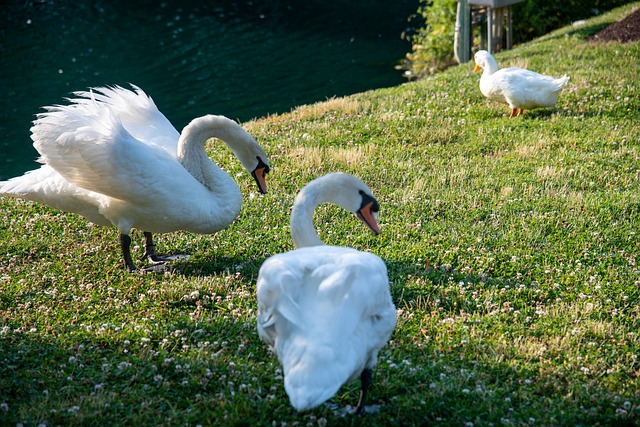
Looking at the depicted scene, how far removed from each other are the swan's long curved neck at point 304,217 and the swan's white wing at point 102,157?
2.01 meters

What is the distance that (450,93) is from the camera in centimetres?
1290

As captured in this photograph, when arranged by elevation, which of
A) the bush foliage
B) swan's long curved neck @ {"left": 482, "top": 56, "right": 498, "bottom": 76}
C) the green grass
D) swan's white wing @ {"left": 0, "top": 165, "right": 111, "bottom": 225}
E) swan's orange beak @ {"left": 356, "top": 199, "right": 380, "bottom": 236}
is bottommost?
the bush foliage

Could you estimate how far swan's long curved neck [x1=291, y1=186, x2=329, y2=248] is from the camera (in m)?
4.90

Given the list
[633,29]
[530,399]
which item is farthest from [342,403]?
[633,29]

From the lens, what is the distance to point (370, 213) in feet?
16.5

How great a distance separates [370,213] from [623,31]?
44.1ft

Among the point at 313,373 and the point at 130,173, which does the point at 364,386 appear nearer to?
the point at 313,373

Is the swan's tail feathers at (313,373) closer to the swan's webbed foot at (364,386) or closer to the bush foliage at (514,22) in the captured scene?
the swan's webbed foot at (364,386)

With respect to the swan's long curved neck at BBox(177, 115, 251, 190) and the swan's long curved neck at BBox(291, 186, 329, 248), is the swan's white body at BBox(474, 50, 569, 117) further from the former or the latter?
the swan's long curved neck at BBox(291, 186, 329, 248)

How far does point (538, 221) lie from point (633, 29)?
10542 millimetres

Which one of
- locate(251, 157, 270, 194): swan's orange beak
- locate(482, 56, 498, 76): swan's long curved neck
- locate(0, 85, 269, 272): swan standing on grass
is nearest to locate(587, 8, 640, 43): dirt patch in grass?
locate(482, 56, 498, 76): swan's long curved neck

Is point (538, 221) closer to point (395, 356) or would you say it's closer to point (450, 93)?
point (395, 356)

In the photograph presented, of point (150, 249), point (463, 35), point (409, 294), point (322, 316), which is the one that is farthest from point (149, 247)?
→ point (463, 35)

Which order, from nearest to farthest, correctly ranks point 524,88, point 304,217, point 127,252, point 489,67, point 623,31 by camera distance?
point 304,217
point 127,252
point 524,88
point 489,67
point 623,31
